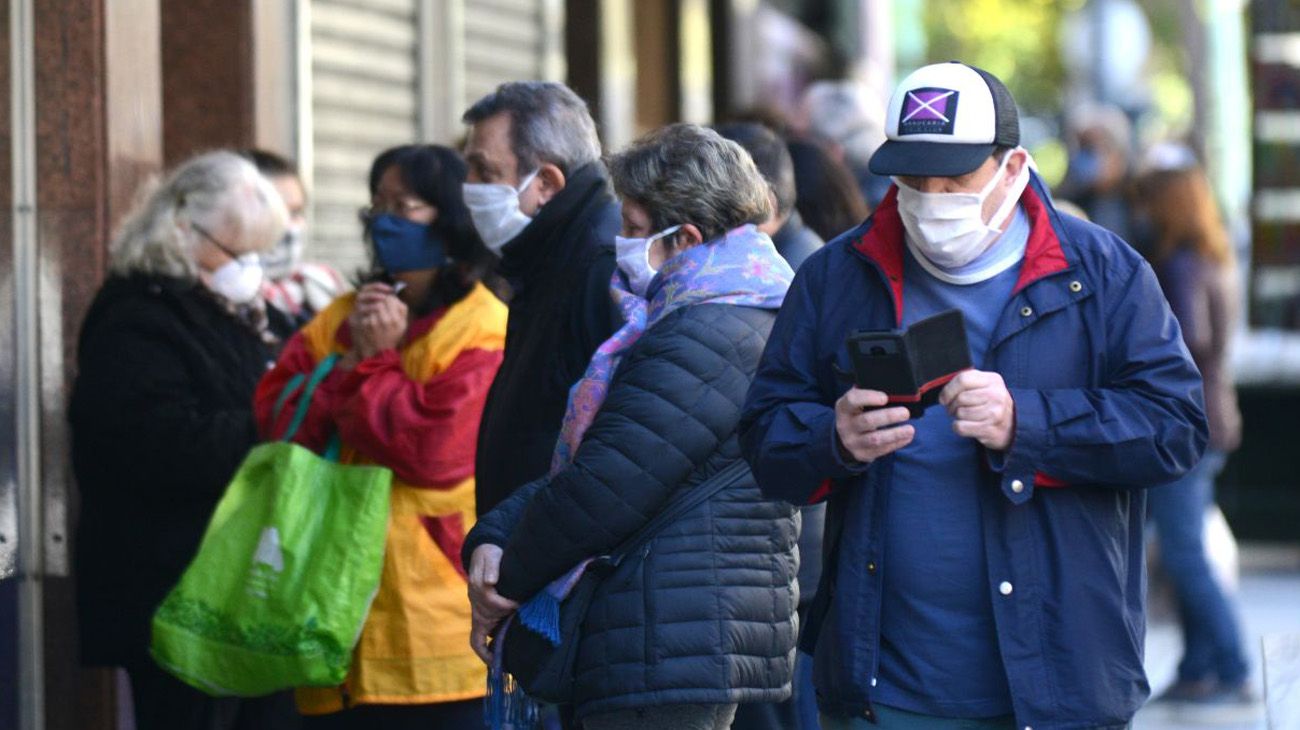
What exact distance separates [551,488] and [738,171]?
0.71 m

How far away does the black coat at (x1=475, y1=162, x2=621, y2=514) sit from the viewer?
451 cm

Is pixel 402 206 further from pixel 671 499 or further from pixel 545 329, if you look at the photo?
pixel 671 499

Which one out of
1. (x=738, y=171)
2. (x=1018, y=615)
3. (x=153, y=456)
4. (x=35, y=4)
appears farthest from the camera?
(x=35, y=4)

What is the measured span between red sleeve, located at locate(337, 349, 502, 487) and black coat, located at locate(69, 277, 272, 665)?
0.52 m

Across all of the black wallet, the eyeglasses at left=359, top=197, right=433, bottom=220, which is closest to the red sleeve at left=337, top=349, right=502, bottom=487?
the eyeglasses at left=359, top=197, right=433, bottom=220

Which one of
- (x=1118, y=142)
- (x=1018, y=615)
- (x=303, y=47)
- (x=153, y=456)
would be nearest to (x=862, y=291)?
(x=1018, y=615)

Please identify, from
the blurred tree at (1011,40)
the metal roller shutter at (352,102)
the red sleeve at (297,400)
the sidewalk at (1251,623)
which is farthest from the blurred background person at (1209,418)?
the blurred tree at (1011,40)

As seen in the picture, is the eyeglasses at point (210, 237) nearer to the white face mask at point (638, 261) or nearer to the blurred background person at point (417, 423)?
the blurred background person at point (417, 423)

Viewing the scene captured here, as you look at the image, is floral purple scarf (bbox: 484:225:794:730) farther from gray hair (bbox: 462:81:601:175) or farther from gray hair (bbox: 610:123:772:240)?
gray hair (bbox: 462:81:601:175)

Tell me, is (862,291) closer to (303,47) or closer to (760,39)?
(303,47)

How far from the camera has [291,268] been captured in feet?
21.9

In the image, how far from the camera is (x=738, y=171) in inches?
164

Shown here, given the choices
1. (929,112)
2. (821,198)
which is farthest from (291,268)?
(929,112)

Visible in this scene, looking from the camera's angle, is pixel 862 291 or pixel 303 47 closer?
pixel 862 291
